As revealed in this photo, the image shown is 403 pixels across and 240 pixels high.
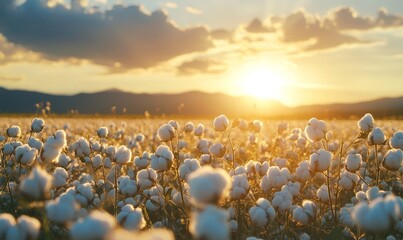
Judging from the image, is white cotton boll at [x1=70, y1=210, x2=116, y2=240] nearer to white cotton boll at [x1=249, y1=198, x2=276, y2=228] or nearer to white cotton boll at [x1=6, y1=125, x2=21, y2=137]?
white cotton boll at [x1=249, y1=198, x2=276, y2=228]

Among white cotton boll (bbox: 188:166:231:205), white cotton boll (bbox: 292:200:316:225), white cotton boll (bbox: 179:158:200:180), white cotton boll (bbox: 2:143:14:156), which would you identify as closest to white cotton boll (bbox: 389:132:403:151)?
white cotton boll (bbox: 292:200:316:225)

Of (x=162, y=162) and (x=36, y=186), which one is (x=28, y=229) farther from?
(x=162, y=162)

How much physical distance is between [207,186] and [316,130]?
3.96 meters

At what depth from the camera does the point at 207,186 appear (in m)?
1.80

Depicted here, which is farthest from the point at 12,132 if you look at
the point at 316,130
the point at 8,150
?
the point at 316,130

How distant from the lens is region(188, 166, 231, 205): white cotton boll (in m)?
1.80

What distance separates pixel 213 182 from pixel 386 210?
0.86 metres

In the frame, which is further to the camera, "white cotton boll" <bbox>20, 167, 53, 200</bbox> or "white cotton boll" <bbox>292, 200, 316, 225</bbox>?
"white cotton boll" <bbox>292, 200, 316, 225</bbox>

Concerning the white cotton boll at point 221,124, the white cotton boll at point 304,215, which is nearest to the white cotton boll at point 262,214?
the white cotton boll at point 304,215

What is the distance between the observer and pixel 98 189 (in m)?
6.25

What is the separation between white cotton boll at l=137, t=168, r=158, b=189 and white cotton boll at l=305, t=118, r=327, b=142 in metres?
1.87

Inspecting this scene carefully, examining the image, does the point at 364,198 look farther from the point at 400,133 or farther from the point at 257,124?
the point at 257,124

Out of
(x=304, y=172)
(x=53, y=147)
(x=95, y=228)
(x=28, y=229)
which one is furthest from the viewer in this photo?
(x=304, y=172)

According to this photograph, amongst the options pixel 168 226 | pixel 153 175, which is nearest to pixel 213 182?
pixel 153 175
